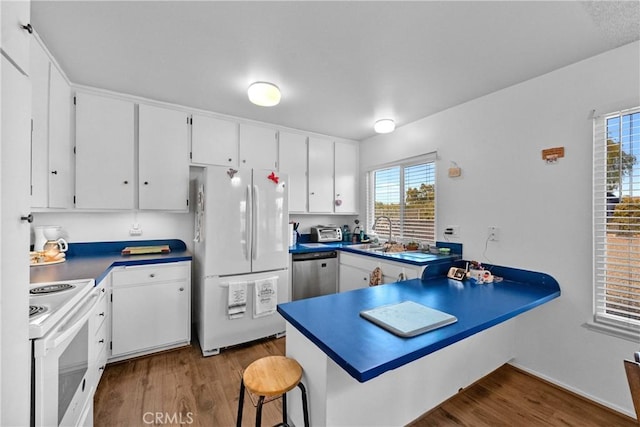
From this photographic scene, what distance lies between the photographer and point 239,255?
2.47m

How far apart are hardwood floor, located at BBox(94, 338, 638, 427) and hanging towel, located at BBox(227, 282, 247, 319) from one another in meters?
0.43

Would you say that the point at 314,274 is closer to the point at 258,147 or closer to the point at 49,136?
the point at 258,147

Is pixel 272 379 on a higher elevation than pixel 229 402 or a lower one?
higher

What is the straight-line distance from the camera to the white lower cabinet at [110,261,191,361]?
2156 mm

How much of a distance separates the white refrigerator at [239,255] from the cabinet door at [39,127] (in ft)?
3.42

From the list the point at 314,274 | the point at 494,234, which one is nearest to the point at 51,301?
the point at 314,274

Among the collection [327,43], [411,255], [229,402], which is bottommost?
[229,402]

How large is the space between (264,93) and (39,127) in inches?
59.9

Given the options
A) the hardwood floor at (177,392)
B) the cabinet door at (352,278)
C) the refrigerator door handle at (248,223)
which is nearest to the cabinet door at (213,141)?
the refrigerator door handle at (248,223)

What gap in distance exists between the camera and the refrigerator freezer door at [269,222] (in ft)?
8.34

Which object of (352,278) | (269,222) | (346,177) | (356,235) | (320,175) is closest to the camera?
(269,222)

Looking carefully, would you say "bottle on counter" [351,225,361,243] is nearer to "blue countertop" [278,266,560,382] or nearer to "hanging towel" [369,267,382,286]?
"hanging towel" [369,267,382,286]

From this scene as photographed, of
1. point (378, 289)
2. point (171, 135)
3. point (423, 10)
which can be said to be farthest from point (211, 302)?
point (423, 10)

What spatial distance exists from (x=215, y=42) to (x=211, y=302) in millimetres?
2088
